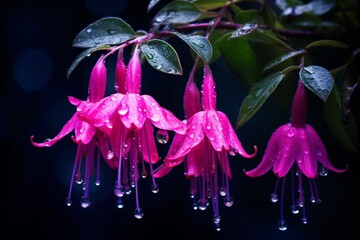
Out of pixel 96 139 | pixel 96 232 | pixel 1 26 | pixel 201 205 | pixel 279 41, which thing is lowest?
pixel 96 232

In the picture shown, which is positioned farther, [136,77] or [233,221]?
[233,221]

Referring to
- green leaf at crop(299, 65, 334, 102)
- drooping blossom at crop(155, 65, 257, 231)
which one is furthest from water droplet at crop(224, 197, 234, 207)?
green leaf at crop(299, 65, 334, 102)

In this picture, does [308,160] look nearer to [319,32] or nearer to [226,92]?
[319,32]

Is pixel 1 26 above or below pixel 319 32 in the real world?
above

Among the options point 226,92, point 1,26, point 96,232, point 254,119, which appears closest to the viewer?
point 254,119

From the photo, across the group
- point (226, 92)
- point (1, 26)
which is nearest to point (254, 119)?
point (226, 92)

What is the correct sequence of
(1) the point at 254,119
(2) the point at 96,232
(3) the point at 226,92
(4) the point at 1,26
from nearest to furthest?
1. (1) the point at 254,119
2. (3) the point at 226,92
3. (2) the point at 96,232
4. (4) the point at 1,26

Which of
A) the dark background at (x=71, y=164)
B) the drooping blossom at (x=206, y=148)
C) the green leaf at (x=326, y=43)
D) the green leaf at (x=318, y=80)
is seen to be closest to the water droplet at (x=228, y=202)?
the drooping blossom at (x=206, y=148)
